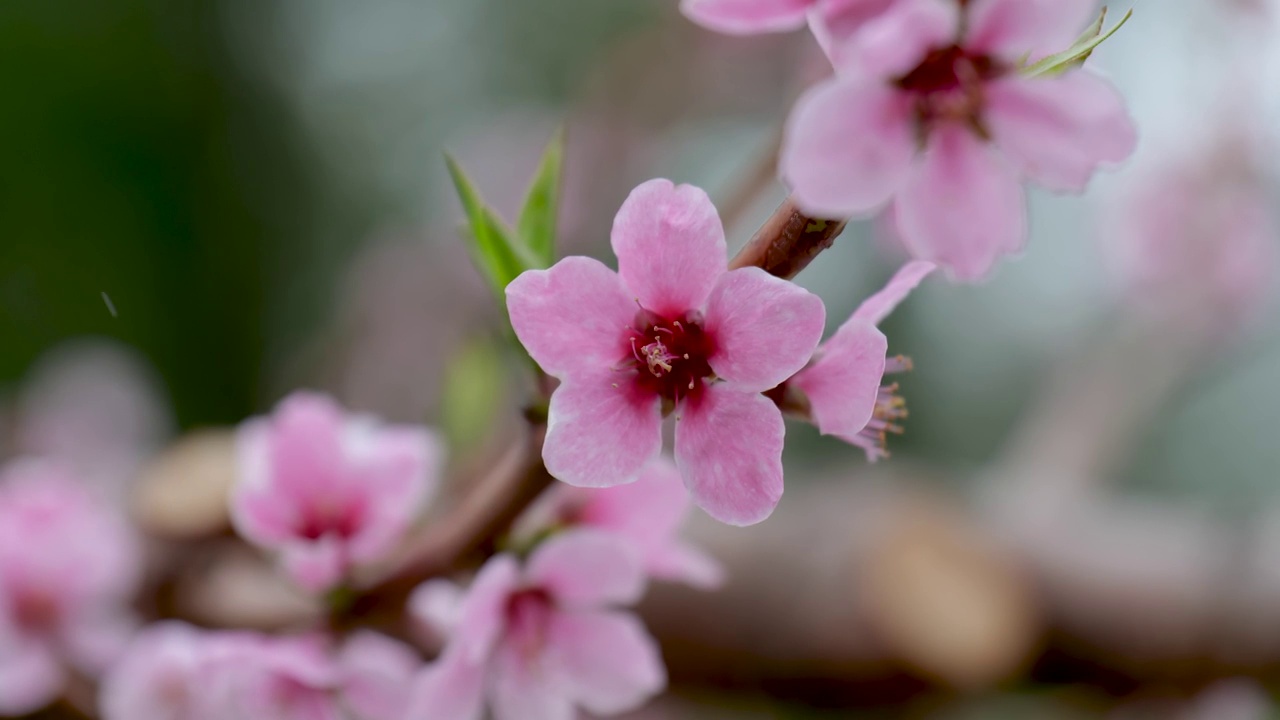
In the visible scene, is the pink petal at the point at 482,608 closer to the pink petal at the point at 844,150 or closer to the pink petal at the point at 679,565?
the pink petal at the point at 679,565

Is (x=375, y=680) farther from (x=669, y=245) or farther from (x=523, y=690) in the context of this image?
(x=669, y=245)

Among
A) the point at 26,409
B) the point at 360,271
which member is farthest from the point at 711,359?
the point at 360,271

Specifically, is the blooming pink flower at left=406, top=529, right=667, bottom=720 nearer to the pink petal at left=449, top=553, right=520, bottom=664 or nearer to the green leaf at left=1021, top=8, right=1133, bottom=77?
the pink petal at left=449, top=553, right=520, bottom=664

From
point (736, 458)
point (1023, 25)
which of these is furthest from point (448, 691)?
point (1023, 25)

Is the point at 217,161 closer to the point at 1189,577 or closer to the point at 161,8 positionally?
the point at 161,8

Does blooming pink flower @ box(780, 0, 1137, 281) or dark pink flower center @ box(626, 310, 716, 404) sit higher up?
blooming pink flower @ box(780, 0, 1137, 281)

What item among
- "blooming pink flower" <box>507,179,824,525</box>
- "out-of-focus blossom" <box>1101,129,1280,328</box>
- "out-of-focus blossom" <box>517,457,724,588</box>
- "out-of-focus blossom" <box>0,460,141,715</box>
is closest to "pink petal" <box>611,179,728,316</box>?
"blooming pink flower" <box>507,179,824,525</box>

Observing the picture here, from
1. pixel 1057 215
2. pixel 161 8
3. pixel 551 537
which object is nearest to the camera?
pixel 551 537

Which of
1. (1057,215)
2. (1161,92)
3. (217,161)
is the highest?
(1161,92)
